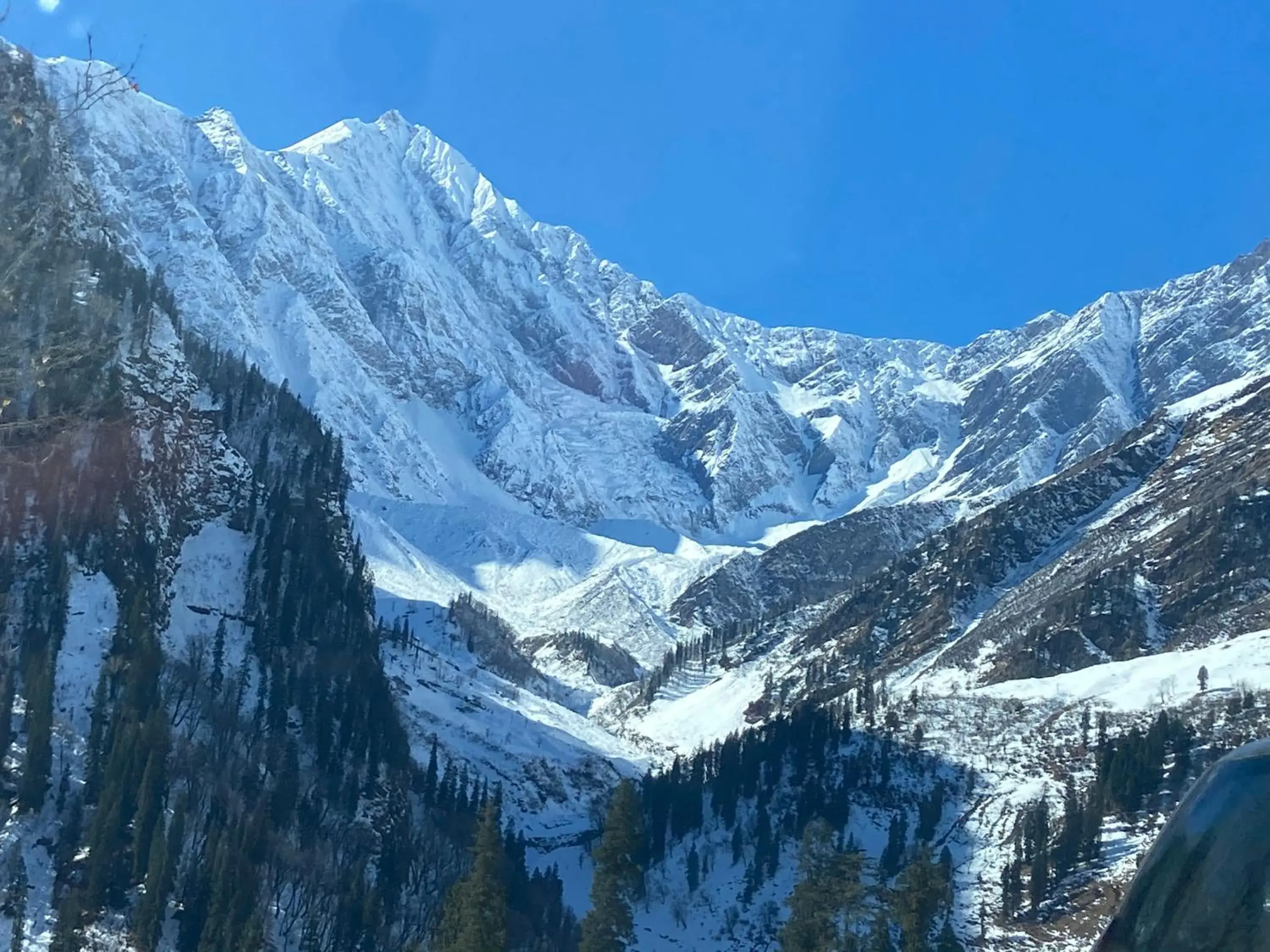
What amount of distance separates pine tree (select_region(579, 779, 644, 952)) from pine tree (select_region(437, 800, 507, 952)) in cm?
318

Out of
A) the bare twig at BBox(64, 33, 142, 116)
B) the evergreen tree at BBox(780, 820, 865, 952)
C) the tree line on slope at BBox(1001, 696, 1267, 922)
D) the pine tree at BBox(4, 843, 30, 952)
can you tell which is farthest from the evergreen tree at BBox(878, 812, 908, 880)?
the bare twig at BBox(64, 33, 142, 116)

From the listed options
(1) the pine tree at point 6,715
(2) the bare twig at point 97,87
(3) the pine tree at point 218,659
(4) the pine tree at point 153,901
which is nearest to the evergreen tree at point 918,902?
(2) the bare twig at point 97,87

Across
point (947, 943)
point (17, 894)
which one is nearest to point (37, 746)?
point (17, 894)

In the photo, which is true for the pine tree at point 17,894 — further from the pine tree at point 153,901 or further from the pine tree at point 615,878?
the pine tree at point 615,878

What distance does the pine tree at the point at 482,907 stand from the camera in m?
41.1

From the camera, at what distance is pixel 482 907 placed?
137 feet

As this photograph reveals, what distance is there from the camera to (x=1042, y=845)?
100125 mm

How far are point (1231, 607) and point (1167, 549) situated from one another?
22.0 meters

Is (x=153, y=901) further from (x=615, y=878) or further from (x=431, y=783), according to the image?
(x=615, y=878)

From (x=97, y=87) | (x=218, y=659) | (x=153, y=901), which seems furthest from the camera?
(x=218, y=659)

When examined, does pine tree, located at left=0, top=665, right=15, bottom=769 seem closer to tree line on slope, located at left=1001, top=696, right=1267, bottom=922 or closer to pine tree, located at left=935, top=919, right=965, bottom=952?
pine tree, located at left=935, top=919, right=965, bottom=952

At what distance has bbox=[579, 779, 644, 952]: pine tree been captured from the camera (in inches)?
1705

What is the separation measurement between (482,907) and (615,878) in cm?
496

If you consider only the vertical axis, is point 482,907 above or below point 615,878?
below
